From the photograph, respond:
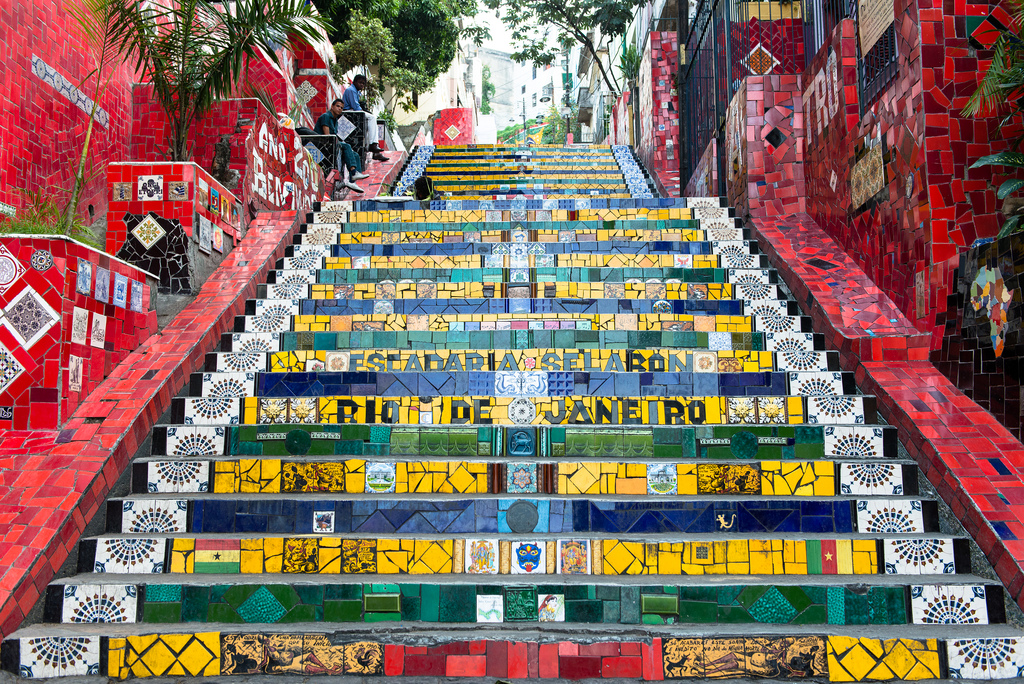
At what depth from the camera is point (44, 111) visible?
5355 millimetres

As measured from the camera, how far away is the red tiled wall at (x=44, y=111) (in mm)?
4953

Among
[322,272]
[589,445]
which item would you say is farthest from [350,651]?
[322,272]

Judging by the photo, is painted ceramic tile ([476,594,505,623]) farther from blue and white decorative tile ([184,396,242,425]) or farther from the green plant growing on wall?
the green plant growing on wall

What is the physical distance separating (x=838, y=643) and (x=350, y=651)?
5.38 feet

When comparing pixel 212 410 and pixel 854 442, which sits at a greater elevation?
pixel 212 410

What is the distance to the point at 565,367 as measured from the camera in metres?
3.77

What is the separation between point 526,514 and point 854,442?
1525 mm

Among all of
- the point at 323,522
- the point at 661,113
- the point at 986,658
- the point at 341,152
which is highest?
the point at 661,113

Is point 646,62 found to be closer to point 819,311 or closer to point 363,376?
point 819,311

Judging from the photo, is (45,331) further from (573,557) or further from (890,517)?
(890,517)

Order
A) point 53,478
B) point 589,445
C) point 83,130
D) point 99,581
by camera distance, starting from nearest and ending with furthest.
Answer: point 99,581, point 53,478, point 589,445, point 83,130

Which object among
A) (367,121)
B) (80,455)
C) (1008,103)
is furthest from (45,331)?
(367,121)

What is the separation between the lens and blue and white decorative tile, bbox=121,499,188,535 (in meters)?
2.86

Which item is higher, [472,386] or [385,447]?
[472,386]
